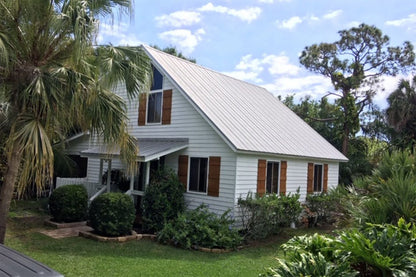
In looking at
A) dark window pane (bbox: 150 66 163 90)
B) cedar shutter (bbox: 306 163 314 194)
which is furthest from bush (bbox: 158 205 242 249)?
cedar shutter (bbox: 306 163 314 194)

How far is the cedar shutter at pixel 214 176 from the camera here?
450 inches

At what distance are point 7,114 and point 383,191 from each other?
794 cm

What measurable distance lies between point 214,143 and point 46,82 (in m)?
5.72

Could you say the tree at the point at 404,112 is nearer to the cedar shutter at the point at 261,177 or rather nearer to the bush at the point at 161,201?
the cedar shutter at the point at 261,177

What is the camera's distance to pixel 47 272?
282cm

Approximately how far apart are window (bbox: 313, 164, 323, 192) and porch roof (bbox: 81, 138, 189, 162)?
6.49 m

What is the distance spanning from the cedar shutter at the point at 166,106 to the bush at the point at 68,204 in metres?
3.89

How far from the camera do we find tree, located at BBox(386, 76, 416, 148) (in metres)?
21.1

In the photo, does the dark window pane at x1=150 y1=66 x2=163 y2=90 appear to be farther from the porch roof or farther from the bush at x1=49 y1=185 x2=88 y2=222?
the bush at x1=49 y1=185 x2=88 y2=222

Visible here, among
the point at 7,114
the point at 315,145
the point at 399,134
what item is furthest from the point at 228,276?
the point at 399,134

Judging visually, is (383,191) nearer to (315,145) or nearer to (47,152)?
(47,152)

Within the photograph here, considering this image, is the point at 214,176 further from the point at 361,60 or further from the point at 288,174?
the point at 361,60

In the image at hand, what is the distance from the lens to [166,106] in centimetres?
1333

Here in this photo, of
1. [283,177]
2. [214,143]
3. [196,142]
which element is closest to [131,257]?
[214,143]
